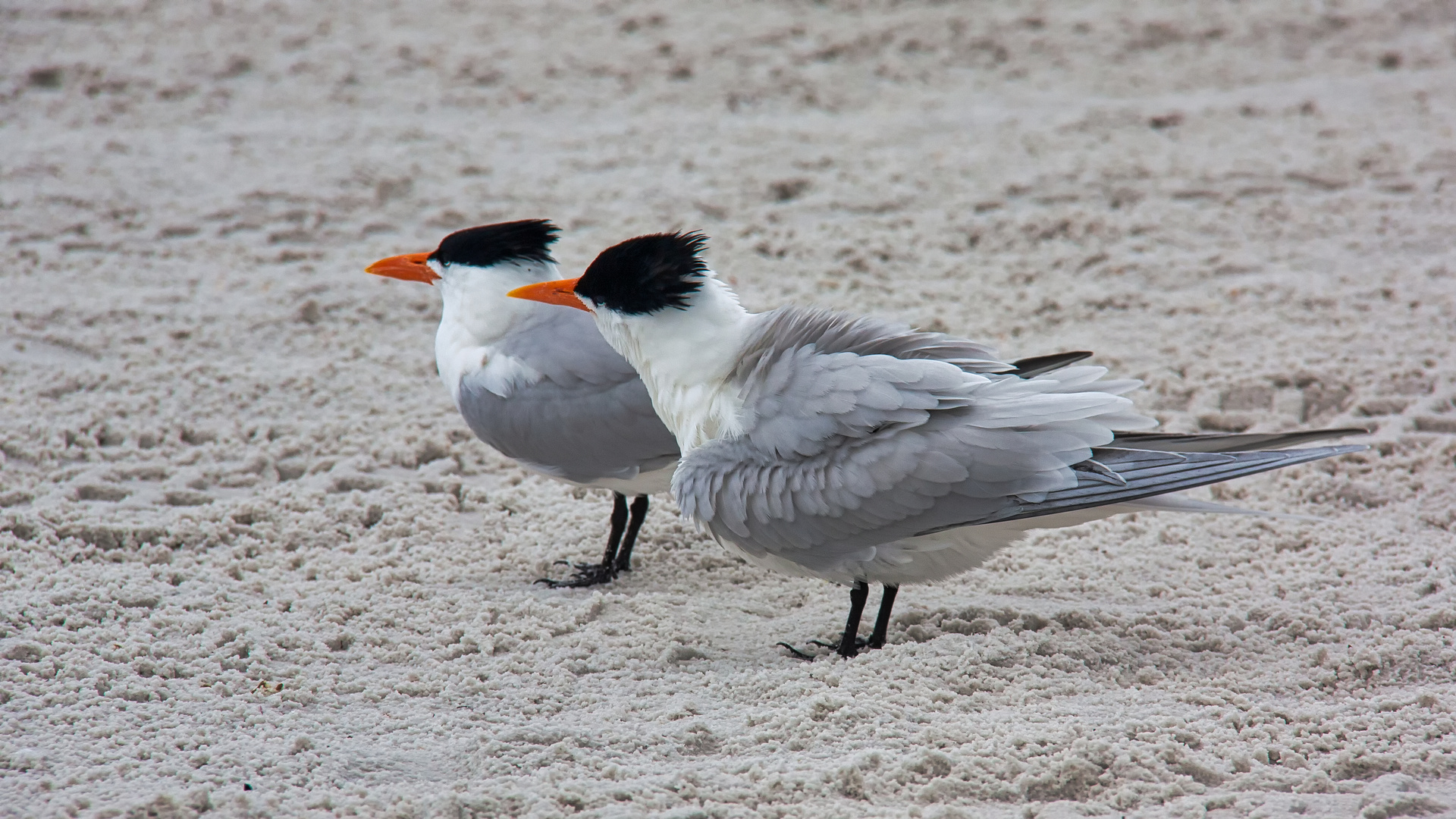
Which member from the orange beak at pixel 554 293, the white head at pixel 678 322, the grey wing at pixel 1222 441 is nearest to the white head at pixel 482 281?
the orange beak at pixel 554 293

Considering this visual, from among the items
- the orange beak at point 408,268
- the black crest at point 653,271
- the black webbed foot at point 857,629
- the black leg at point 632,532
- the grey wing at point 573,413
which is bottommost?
the black leg at point 632,532

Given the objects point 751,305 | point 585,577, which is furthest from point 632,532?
point 751,305

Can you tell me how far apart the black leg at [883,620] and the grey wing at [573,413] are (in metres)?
0.74

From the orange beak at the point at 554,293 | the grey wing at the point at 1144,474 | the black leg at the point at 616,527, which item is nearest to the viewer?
the grey wing at the point at 1144,474

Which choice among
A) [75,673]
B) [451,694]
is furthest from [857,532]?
[75,673]

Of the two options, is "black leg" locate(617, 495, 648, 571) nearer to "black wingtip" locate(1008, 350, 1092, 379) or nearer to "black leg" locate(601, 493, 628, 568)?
"black leg" locate(601, 493, 628, 568)

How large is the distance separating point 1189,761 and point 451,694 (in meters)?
1.61

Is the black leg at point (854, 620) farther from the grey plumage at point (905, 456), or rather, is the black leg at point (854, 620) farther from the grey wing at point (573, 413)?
the grey wing at point (573, 413)

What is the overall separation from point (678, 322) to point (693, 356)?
10 centimetres

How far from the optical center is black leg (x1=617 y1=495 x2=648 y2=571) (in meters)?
3.65

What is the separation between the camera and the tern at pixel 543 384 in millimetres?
3434

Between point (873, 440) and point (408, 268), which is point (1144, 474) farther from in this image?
point (408, 268)

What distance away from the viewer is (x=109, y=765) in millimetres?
2477

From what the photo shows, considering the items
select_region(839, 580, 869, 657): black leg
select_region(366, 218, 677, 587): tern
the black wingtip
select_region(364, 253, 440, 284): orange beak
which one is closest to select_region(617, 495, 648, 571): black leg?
select_region(366, 218, 677, 587): tern
